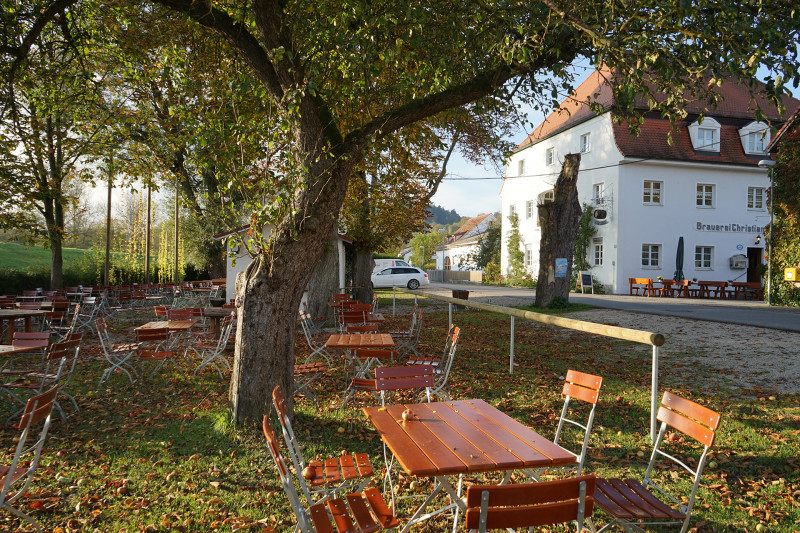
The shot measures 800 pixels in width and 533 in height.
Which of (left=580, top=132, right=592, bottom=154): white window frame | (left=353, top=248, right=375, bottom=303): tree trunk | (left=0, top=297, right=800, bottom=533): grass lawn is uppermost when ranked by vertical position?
(left=580, top=132, right=592, bottom=154): white window frame

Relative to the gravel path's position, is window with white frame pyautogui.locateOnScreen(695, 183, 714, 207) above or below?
above

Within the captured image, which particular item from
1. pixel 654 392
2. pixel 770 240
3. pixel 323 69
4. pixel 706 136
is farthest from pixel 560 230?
pixel 706 136

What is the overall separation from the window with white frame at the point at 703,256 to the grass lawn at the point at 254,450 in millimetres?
22269

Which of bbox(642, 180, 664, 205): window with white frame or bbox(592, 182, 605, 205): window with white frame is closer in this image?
bbox(642, 180, 664, 205): window with white frame

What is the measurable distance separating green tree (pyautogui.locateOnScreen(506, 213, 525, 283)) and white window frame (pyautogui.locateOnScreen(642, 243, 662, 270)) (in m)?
9.20

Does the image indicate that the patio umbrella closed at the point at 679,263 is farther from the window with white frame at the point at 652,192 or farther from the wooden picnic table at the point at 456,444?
the wooden picnic table at the point at 456,444

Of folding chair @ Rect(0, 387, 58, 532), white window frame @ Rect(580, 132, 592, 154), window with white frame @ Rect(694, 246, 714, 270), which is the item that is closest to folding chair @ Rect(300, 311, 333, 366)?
folding chair @ Rect(0, 387, 58, 532)

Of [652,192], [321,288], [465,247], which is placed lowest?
[321,288]

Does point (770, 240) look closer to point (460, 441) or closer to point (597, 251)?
point (597, 251)

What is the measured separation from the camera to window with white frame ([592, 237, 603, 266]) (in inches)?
1104

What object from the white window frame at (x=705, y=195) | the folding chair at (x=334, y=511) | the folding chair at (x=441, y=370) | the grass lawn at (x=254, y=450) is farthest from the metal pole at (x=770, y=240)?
the folding chair at (x=334, y=511)

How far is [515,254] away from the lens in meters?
35.7

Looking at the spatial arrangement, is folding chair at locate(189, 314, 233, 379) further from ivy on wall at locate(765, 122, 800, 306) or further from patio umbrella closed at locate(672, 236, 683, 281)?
patio umbrella closed at locate(672, 236, 683, 281)

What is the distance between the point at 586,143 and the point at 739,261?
10088 millimetres
